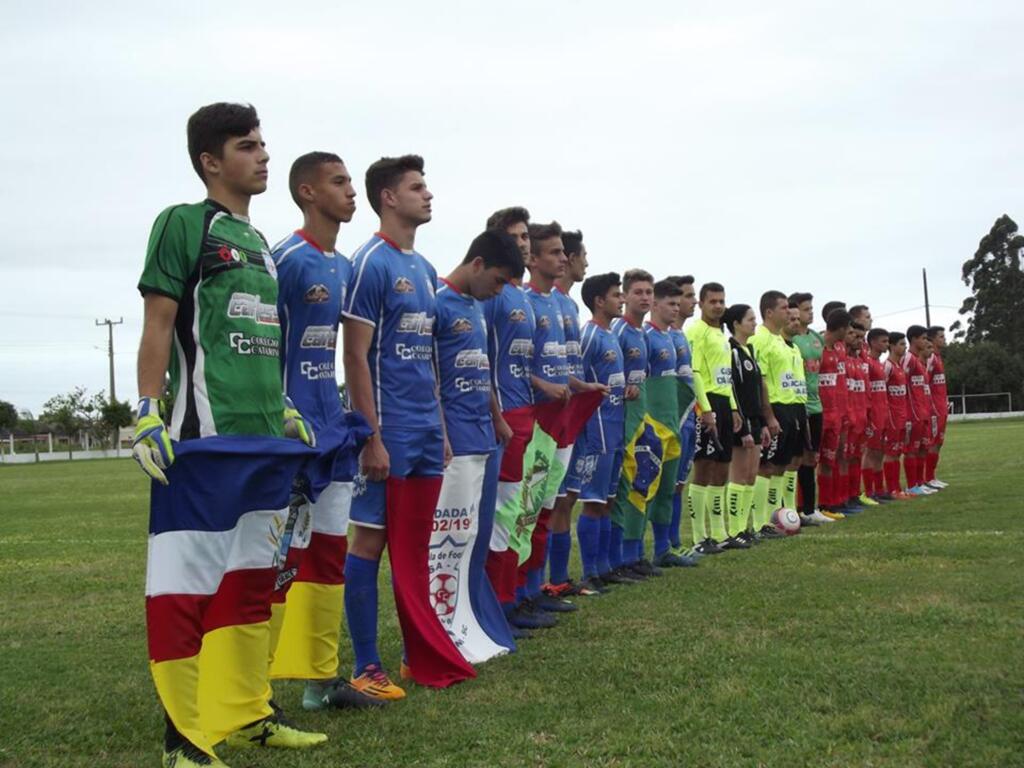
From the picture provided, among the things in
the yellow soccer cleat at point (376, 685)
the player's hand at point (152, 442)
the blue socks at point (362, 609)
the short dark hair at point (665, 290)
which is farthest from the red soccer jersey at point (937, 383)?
the player's hand at point (152, 442)

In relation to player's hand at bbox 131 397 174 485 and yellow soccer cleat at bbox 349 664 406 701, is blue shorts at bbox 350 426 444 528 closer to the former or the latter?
yellow soccer cleat at bbox 349 664 406 701

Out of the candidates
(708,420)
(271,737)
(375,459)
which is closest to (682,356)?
(708,420)

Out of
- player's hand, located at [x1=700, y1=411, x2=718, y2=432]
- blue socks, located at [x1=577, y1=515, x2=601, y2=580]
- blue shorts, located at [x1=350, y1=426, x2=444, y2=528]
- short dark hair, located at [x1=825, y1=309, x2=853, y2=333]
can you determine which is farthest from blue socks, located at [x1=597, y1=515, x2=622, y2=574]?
short dark hair, located at [x1=825, y1=309, x2=853, y2=333]

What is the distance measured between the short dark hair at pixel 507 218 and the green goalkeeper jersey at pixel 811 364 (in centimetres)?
690

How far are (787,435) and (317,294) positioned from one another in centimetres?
840

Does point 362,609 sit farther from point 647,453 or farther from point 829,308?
point 829,308

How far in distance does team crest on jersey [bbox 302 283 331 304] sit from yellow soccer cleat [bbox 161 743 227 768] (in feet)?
6.42

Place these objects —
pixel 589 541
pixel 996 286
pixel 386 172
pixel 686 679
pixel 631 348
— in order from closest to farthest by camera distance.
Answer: pixel 686 679 → pixel 386 172 → pixel 589 541 → pixel 631 348 → pixel 996 286

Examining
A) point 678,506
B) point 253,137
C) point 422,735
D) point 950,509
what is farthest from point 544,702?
point 950,509

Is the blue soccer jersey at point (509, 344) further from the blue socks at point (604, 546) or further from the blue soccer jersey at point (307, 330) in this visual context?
the blue socks at point (604, 546)

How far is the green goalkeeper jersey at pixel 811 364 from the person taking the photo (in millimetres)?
13203

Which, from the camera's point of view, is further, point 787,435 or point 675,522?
point 787,435

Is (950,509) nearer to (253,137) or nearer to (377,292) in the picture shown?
(377,292)

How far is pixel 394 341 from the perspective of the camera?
17.7ft
